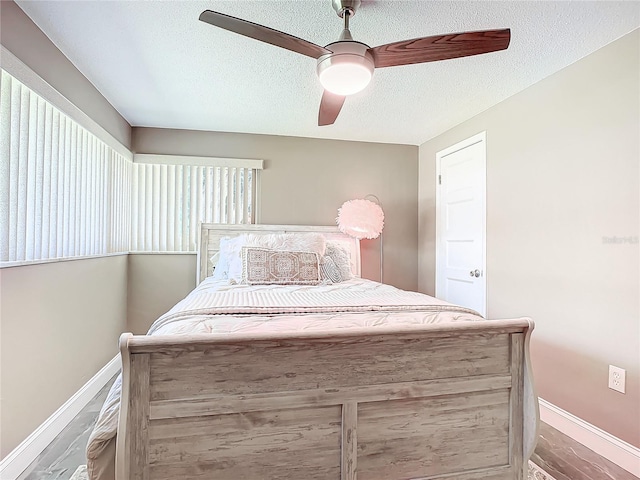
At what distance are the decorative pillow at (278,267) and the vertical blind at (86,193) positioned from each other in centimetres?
114

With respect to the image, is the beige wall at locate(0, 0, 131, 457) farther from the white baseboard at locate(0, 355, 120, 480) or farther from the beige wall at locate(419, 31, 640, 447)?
the beige wall at locate(419, 31, 640, 447)

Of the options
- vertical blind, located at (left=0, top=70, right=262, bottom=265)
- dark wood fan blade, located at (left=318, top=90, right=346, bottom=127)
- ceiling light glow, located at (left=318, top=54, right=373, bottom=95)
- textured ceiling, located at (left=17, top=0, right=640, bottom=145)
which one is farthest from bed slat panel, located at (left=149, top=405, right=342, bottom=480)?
textured ceiling, located at (left=17, top=0, right=640, bottom=145)

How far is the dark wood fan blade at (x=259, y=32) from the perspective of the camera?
1.42 metres

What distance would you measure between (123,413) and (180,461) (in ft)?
0.85

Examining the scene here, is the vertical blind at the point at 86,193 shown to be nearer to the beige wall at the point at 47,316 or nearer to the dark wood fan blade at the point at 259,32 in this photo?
the beige wall at the point at 47,316

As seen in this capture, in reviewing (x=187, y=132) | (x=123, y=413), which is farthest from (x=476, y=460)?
(x=187, y=132)

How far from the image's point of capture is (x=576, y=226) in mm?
2283

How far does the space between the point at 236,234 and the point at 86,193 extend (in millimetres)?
1389

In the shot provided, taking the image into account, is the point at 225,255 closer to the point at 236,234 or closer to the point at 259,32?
the point at 236,234

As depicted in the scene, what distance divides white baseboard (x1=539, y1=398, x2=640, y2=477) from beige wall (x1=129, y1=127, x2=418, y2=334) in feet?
6.59

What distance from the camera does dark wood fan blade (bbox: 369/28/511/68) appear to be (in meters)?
1.49

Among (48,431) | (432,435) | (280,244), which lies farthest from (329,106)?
(48,431)

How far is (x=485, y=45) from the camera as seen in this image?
5.11 feet

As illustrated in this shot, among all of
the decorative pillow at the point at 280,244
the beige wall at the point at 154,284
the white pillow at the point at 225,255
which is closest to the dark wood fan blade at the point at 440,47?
the decorative pillow at the point at 280,244
